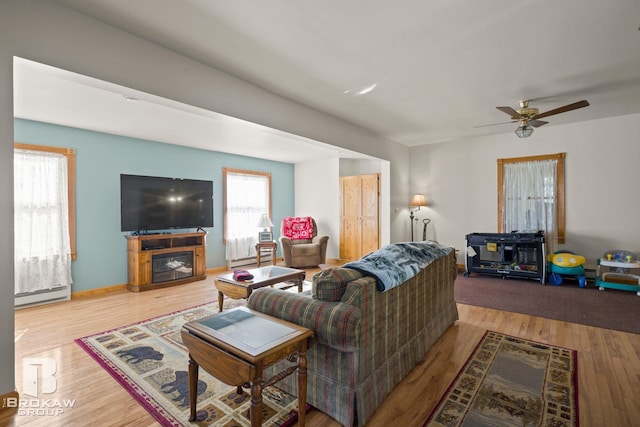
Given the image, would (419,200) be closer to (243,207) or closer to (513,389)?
(243,207)

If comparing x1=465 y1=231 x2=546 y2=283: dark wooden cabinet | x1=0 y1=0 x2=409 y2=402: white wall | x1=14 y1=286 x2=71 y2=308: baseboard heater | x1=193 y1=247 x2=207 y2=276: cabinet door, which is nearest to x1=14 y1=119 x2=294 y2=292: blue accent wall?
x1=14 y1=286 x2=71 y2=308: baseboard heater

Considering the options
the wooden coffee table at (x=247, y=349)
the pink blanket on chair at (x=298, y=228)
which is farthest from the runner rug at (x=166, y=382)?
the pink blanket on chair at (x=298, y=228)

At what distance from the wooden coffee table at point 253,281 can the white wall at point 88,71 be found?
1.67 m

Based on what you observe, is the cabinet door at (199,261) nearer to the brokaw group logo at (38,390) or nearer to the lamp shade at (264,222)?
the lamp shade at (264,222)

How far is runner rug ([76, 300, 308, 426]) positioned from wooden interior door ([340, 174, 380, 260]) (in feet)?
14.1

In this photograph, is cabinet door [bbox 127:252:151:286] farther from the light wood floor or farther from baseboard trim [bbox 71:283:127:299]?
the light wood floor

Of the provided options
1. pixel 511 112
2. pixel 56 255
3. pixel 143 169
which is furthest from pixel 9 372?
pixel 511 112

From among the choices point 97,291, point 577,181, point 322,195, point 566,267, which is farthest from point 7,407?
point 577,181

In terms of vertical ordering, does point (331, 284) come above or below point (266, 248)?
above

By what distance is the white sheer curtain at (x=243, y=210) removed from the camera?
20.6 feet

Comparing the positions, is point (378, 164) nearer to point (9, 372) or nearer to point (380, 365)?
point (380, 365)

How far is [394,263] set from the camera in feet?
6.87

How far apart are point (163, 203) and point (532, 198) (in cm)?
644

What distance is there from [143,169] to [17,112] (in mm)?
1624
